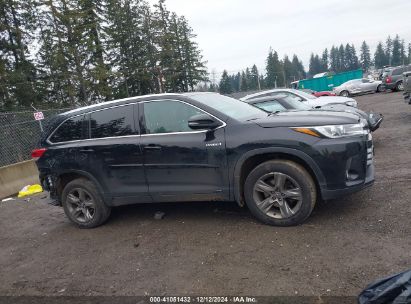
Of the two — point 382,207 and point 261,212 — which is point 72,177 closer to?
point 261,212

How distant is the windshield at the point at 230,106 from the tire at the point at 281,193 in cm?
82

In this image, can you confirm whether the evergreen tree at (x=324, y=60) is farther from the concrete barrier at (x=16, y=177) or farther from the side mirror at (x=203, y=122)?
the side mirror at (x=203, y=122)

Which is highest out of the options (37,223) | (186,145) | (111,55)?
(111,55)

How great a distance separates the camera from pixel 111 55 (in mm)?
45438

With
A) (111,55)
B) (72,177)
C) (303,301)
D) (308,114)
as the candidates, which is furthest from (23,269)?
(111,55)

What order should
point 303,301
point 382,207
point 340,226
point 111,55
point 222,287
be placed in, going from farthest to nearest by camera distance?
point 111,55
point 382,207
point 340,226
point 222,287
point 303,301

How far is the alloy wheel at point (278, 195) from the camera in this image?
4340 mm

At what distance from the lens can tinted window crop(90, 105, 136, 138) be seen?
5141 millimetres

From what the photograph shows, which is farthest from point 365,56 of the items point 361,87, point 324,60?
point 361,87

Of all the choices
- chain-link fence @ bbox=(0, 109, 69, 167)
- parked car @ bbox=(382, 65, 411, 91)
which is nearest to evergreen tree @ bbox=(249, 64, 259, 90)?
parked car @ bbox=(382, 65, 411, 91)

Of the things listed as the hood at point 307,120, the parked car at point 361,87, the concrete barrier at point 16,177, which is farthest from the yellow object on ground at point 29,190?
the parked car at point 361,87

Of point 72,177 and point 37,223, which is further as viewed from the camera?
point 37,223

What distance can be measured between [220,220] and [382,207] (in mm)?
2095

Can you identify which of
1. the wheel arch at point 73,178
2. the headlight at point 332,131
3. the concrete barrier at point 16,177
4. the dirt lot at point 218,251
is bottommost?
the dirt lot at point 218,251
